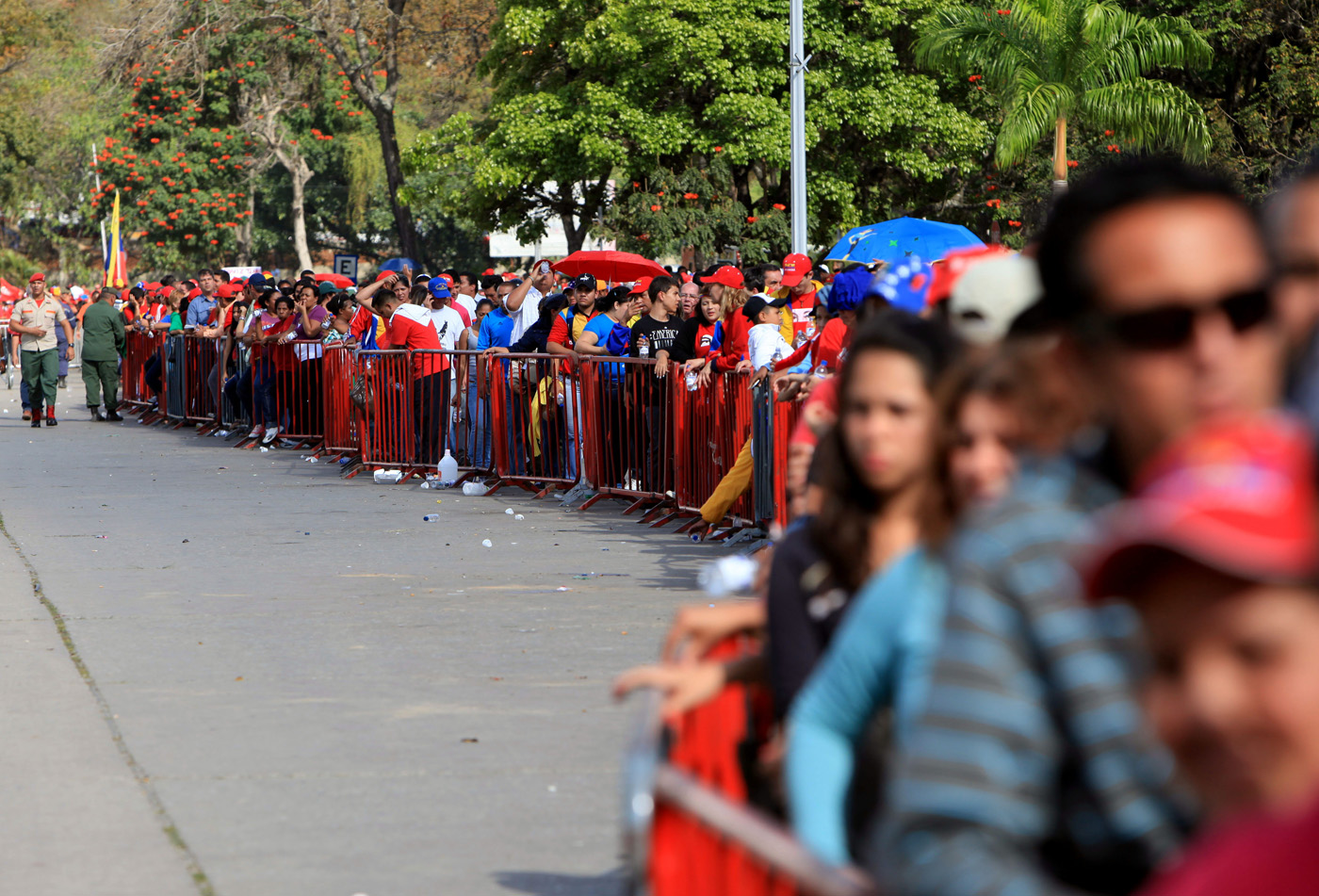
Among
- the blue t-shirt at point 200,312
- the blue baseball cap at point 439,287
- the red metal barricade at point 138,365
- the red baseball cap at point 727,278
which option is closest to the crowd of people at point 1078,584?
the red baseball cap at point 727,278

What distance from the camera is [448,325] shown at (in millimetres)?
17859

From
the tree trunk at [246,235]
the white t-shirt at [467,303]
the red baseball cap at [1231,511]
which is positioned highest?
the tree trunk at [246,235]

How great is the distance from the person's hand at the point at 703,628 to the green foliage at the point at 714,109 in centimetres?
2666

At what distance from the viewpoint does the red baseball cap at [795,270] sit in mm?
14406

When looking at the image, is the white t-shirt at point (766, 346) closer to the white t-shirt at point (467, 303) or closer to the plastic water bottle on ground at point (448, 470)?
the plastic water bottle on ground at point (448, 470)

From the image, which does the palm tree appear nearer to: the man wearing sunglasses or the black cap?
the black cap

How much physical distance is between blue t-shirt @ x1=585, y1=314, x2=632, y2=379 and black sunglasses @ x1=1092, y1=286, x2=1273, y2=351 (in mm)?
12132

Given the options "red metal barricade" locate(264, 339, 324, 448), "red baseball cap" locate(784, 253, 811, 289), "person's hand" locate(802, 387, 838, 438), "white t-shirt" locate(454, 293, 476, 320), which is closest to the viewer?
"person's hand" locate(802, 387, 838, 438)

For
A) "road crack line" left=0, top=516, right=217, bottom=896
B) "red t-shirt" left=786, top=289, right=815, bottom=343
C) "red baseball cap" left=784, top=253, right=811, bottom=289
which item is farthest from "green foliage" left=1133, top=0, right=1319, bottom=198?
"road crack line" left=0, top=516, right=217, bottom=896

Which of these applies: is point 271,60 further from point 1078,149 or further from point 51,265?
point 51,265

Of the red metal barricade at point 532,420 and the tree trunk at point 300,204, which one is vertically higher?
the tree trunk at point 300,204

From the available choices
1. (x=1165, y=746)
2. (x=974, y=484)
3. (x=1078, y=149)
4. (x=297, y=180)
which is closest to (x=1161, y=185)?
(x=974, y=484)

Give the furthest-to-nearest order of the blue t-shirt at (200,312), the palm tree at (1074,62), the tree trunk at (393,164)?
the tree trunk at (393,164) → the palm tree at (1074,62) → the blue t-shirt at (200,312)

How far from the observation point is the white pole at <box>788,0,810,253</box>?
778 inches
